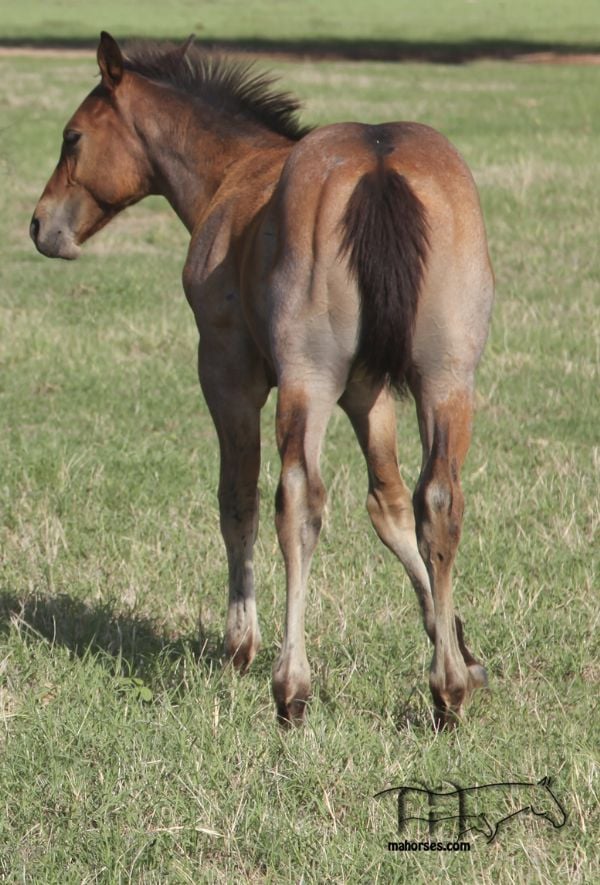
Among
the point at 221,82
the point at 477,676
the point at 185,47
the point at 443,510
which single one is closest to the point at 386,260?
the point at 443,510

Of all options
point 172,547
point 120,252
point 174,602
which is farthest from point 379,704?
point 120,252

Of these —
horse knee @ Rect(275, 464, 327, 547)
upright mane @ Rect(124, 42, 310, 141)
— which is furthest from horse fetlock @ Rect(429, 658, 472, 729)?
upright mane @ Rect(124, 42, 310, 141)

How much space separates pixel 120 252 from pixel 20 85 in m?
11.2

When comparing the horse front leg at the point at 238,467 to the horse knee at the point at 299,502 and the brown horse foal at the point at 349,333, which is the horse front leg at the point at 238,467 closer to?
the brown horse foal at the point at 349,333

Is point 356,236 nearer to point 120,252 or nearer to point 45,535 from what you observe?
point 45,535

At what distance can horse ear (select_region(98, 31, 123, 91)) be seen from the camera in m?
5.32

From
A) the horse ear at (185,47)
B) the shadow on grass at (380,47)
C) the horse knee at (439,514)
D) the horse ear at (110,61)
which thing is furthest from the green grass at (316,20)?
the horse knee at (439,514)

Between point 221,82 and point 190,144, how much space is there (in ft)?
1.09

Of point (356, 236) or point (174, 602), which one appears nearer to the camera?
point (356, 236)

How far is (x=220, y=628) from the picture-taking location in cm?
542

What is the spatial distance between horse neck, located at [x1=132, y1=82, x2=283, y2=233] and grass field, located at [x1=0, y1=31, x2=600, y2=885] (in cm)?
152

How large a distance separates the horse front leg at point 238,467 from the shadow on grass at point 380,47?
91.5 ft

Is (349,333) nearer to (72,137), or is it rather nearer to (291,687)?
(291,687)

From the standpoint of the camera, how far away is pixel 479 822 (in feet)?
12.3
